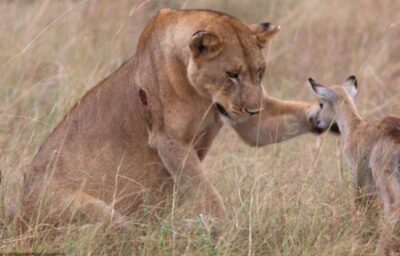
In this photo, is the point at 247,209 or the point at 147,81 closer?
the point at 247,209

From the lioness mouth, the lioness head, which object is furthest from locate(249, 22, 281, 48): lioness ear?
the lioness mouth

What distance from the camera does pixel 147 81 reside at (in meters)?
5.59

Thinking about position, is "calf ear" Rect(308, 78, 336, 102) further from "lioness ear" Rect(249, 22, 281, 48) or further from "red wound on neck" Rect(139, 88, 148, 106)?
"red wound on neck" Rect(139, 88, 148, 106)

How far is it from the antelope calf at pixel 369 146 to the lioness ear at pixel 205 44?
0.49 m

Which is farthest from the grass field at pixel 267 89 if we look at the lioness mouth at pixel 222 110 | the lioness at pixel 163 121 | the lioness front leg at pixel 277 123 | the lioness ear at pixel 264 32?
the lioness ear at pixel 264 32

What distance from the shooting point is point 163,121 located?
5.47m

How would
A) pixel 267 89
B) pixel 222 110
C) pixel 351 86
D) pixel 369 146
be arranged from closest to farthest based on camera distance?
1. pixel 369 146
2. pixel 222 110
3. pixel 351 86
4. pixel 267 89

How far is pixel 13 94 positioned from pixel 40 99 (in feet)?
0.93

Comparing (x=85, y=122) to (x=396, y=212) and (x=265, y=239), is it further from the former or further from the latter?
(x=396, y=212)

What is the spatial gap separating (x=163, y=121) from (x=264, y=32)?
2.12ft

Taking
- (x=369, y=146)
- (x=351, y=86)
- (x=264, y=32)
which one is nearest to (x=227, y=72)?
(x=264, y=32)

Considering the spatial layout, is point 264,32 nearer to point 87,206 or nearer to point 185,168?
point 185,168

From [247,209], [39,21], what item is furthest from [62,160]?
[39,21]

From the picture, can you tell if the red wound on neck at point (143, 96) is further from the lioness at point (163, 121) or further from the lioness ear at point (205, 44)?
the lioness ear at point (205, 44)
